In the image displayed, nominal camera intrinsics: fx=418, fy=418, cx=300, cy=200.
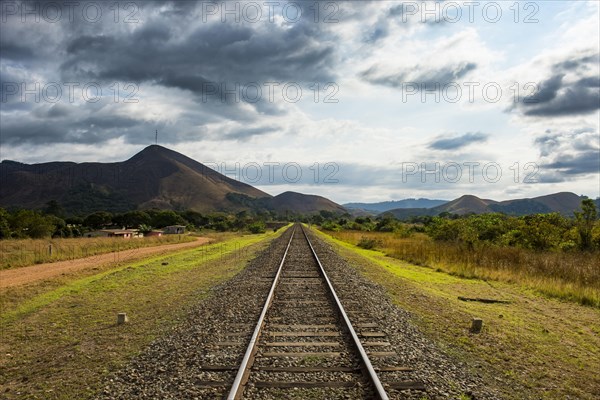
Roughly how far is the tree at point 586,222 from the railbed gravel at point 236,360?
1565cm

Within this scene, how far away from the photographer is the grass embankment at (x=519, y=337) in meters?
5.67

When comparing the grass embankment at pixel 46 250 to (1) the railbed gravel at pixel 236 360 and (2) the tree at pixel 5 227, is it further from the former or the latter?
(1) the railbed gravel at pixel 236 360

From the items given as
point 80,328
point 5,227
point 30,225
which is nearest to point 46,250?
point 5,227

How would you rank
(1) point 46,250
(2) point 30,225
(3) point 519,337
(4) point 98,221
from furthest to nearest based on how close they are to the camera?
(4) point 98,221 < (2) point 30,225 < (1) point 46,250 < (3) point 519,337

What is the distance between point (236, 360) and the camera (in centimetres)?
597

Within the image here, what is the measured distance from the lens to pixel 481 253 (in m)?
21.5

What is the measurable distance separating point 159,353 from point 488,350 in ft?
17.5

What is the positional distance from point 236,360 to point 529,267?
50.1ft

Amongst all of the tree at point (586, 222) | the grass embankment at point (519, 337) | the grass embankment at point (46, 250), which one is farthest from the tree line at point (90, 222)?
the tree at point (586, 222)

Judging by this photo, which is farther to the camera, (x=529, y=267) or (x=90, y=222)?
(x=90, y=222)

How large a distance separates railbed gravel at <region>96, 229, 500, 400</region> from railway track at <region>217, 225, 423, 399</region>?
0.04m

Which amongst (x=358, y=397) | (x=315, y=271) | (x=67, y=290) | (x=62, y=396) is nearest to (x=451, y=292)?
(x=315, y=271)

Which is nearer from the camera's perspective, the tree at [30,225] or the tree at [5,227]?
the tree at [5,227]

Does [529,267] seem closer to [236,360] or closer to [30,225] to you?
[236,360]
